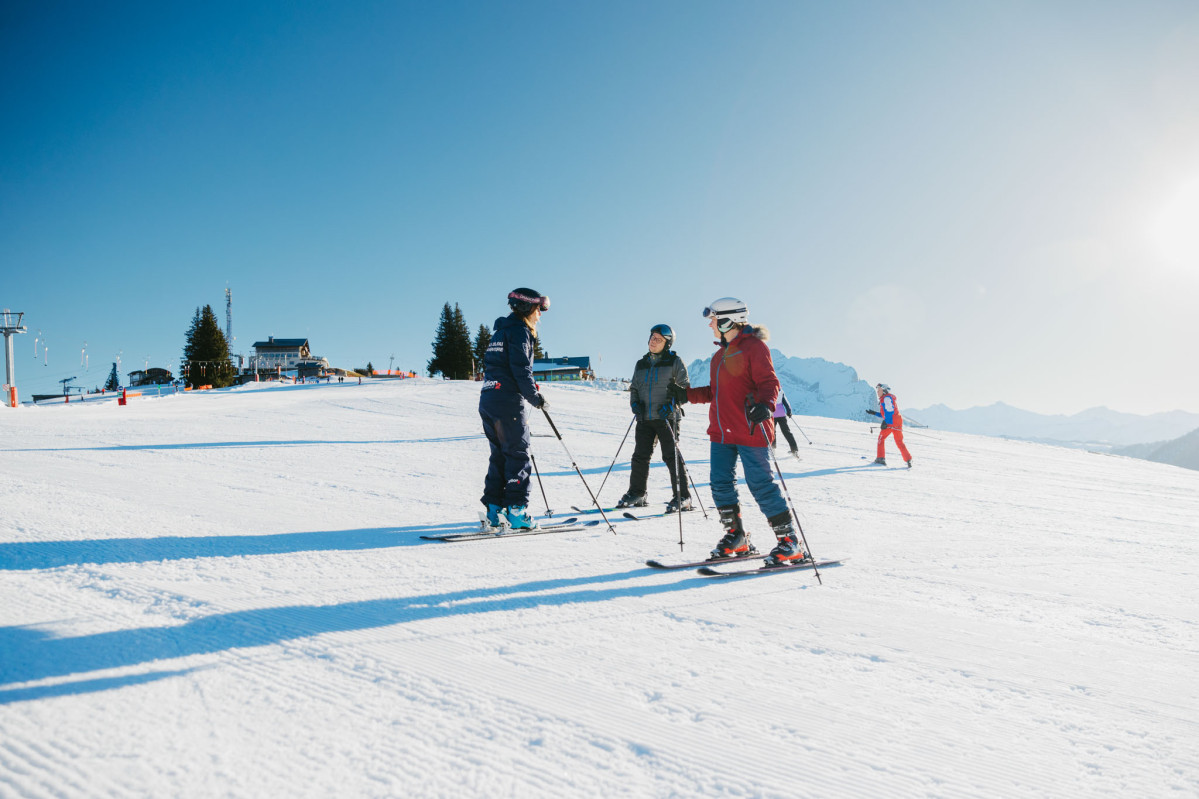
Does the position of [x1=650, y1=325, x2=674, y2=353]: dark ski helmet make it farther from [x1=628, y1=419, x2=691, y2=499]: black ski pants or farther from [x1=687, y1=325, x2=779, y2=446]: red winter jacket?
[x1=687, y1=325, x2=779, y2=446]: red winter jacket

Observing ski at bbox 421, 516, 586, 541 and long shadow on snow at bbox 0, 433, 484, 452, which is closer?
ski at bbox 421, 516, 586, 541

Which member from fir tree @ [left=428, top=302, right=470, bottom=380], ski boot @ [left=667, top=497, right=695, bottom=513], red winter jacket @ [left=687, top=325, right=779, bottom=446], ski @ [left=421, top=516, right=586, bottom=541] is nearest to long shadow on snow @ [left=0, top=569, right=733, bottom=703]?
red winter jacket @ [left=687, top=325, right=779, bottom=446]

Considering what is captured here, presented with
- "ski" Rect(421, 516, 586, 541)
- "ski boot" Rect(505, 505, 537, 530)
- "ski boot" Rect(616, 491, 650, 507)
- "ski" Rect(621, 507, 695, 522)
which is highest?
"ski boot" Rect(505, 505, 537, 530)

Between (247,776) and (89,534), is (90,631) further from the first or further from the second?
(89,534)

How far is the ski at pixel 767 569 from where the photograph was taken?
4.04 meters

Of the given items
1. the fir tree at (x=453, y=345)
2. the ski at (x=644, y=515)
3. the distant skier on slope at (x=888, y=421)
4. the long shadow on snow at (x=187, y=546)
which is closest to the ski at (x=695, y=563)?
the ski at (x=644, y=515)

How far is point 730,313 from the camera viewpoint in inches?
182

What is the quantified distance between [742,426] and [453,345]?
73282 mm

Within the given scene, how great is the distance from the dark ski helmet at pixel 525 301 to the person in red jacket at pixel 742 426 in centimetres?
159

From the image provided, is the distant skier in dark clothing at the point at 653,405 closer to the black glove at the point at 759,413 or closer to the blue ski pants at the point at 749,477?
the blue ski pants at the point at 749,477

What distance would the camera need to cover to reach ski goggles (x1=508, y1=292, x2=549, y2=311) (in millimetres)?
5350

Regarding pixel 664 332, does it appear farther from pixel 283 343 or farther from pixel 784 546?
pixel 283 343

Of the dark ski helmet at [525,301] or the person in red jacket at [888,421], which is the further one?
the person in red jacket at [888,421]

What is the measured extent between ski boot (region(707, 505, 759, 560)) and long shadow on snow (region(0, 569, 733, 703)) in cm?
74
